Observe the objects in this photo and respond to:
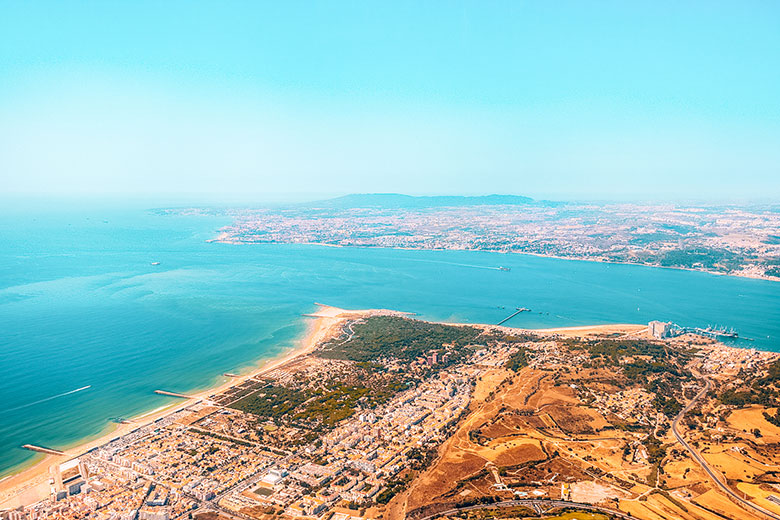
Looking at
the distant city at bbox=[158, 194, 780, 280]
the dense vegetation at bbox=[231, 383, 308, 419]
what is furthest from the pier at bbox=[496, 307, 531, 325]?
the distant city at bbox=[158, 194, 780, 280]

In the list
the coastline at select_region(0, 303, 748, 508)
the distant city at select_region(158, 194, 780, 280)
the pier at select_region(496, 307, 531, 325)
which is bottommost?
the pier at select_region(496, 307, 531, 325)

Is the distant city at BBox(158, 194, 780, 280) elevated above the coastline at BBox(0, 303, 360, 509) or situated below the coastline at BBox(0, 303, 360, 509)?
above

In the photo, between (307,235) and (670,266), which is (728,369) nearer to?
(670,266)

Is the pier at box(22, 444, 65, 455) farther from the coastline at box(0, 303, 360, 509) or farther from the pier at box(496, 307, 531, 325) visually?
the pier at box(496, 307, 531, 325)

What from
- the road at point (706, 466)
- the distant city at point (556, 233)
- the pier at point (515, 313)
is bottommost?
the pier at point (515, 313)

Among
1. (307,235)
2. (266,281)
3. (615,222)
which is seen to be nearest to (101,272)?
(266,281)

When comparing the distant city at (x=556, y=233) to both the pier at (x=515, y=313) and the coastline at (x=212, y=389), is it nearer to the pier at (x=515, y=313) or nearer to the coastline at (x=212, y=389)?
the pier at (x=515, y=313)

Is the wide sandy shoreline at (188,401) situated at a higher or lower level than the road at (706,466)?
higher

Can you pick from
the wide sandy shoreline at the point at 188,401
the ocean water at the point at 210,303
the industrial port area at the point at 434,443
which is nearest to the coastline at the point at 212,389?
the wide sandy shoreline at the point at 188,401
